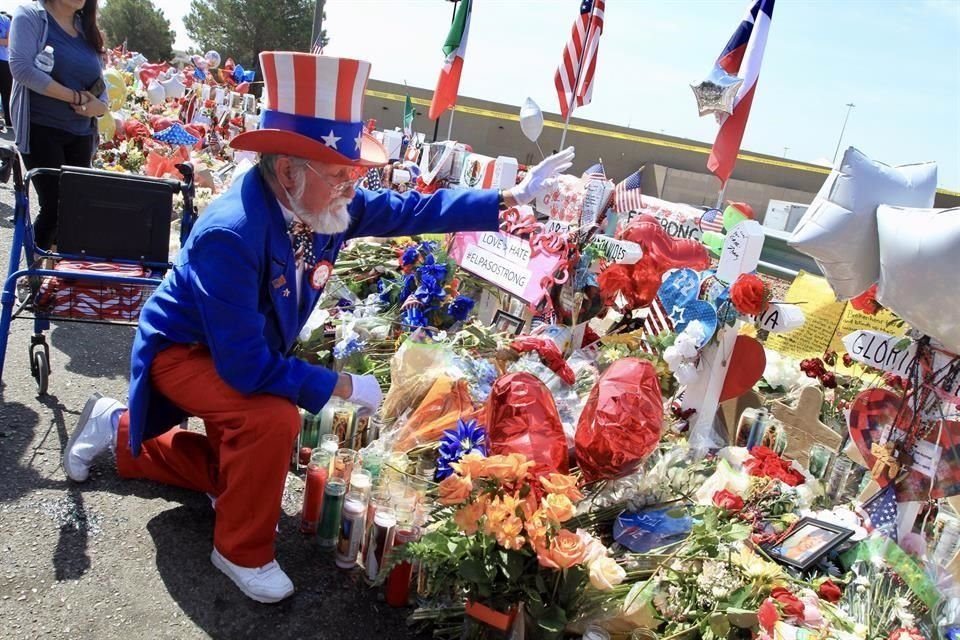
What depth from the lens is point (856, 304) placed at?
2738 millimetres

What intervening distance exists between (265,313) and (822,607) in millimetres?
2089

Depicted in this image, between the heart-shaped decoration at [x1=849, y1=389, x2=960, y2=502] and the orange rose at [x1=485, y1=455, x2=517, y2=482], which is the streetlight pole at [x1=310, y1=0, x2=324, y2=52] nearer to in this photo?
the heart-shaped decoration at [x1=849, y1=389, x2=960, y2=502]

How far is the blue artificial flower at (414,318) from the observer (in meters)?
4.08

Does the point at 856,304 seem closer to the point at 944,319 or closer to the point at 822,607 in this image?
the point at 944,319

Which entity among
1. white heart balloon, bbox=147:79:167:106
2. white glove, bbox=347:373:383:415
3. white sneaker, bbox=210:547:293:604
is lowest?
white sneaker, bbox=210:547:293:604

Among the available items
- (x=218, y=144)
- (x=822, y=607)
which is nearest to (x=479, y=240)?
(x=822, y=607)

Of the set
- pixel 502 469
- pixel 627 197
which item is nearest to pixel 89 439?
pixel 502 469

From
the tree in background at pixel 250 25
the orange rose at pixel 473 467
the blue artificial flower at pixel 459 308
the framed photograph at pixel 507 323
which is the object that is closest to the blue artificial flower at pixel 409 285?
the blue artificial flower at pixel 459 308

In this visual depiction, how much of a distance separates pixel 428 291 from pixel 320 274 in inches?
63.8

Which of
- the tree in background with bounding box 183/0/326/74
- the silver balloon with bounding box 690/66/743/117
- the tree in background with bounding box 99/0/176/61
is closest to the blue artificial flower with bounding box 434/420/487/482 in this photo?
the silver balloon with bounding box 690/66/743/117

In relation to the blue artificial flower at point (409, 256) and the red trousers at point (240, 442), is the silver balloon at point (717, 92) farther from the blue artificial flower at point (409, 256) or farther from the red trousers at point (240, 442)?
the red trousers at point (240, 442)

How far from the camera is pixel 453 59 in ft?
31.1

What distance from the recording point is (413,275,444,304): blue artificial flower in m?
4.16

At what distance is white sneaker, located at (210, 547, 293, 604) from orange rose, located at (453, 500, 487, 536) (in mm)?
828
